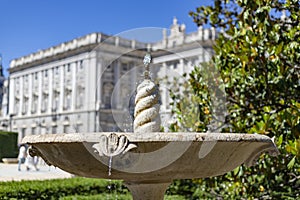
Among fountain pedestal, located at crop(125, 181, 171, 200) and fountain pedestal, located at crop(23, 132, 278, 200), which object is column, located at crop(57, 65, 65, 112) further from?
fountain pedestal, located at crop(23, 132, 278, 200)

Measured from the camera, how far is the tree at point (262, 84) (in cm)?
523

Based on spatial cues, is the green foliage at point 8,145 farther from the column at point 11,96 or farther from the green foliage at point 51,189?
the column at point 11,96

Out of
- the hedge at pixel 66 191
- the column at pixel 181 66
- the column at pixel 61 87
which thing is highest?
the column at pixel 61 87

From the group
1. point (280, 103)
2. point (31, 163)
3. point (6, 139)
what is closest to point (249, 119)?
point (280, 103)

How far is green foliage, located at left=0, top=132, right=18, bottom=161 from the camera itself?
2577 centimetres

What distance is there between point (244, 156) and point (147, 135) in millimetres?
1031

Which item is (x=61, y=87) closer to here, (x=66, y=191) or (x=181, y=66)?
(x=66, y=191)

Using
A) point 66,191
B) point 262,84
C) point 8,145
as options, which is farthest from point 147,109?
point 8,145

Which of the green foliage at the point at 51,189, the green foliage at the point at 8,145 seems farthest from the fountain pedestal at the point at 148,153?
the green foliage at the point at 8,145

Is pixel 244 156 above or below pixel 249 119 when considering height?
below

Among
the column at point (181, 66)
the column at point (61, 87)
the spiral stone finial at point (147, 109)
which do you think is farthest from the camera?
the column at point (61, 87)

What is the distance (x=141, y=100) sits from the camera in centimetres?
367

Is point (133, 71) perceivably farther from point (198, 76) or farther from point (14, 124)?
point (14, 124)

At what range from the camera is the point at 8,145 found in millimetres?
26344
